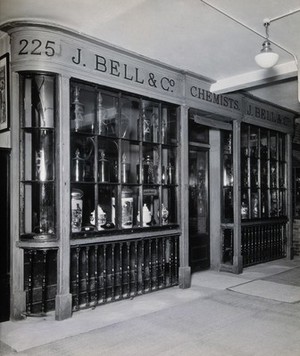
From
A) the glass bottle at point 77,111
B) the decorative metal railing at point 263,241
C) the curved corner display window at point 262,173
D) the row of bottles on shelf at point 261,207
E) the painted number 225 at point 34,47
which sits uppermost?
the painted number 225 at point 34,47

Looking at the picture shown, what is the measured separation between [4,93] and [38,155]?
0.74 metres

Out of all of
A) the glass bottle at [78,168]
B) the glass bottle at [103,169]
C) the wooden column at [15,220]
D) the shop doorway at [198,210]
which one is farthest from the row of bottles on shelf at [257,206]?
the wooden column at [15,220]

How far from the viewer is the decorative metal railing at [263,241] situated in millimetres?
6469

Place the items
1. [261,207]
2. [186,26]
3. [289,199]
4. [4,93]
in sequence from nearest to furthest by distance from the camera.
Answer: [186,26]
[4,93]
[261,207]
[289,199]

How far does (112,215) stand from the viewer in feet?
14.6

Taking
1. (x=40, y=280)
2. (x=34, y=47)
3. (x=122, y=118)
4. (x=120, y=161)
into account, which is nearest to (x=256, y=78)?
(x=122, y=118)

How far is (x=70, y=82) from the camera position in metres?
3.97

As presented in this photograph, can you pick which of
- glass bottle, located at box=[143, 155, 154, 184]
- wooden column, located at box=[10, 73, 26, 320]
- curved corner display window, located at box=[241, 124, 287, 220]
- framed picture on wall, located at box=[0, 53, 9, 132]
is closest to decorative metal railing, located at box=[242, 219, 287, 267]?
curved corner display window, located at box=[241, 124, 287, 220]

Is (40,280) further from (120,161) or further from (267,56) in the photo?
(267,56)

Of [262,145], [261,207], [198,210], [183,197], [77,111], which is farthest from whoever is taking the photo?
[262,145]

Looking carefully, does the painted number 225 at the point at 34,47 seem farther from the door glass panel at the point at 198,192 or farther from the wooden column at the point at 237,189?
the wooden column at the point at 237,189

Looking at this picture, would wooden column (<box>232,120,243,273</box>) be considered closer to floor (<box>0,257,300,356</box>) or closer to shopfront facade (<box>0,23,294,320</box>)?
shopfront facade (<box>0,23,294,320</box>)

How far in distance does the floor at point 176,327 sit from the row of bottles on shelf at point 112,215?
0.86 metres

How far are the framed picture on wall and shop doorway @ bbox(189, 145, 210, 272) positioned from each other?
304 cm
